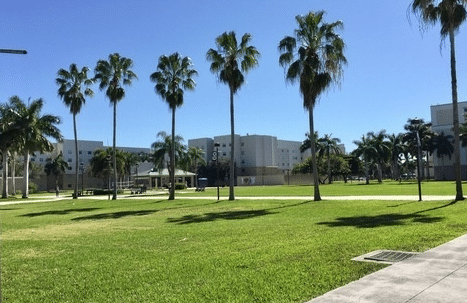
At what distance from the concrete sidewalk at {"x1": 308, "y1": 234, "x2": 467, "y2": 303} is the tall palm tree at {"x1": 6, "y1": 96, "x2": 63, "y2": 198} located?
49.7 m

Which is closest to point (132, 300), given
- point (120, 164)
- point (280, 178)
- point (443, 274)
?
point (443, 274)

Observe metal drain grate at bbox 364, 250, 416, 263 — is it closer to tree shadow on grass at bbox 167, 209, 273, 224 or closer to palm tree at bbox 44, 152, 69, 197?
tree shadow on grass at bbox 167, 209, 273, 224

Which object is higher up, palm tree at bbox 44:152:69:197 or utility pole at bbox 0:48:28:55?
palm tree at bbox 44:152:69:197

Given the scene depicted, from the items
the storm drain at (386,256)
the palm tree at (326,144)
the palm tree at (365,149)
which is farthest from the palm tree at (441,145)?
the storm drain at (386,256)

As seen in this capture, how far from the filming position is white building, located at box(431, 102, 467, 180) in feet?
328

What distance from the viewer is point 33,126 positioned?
164ft

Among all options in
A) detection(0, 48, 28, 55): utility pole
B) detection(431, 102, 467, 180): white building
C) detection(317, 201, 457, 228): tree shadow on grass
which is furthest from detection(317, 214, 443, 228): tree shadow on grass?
detection(431, 102, 467, 180): white building

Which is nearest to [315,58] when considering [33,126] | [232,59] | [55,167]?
[232,59]

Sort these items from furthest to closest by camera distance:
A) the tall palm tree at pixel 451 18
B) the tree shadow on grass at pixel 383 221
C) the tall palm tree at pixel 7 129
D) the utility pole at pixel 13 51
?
the tall palm tree at pixel 7 129
the tall palm tree at pixel 451 18
the tree shadow on grass at pixel 383 221
the utility pole at pixel 13 51

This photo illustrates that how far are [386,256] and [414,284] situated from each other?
2234mm

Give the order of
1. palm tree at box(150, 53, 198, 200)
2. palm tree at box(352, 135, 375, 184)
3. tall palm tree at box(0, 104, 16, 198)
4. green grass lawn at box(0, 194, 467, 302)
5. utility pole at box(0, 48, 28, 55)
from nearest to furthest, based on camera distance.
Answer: utility pole at box(0, 48, 28, 55) → green grass lawn at box(0, 194, 467, 302) → palm tree at box(150, 53, 198, 200) → tall palm tree at box(0, 104, 16, 198) → palm tree at box(352, 135, 375, 184)

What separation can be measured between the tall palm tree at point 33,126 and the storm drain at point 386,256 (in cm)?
4861

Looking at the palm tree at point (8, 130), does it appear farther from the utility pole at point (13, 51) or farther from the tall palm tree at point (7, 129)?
the utility pole at point (13, 51)

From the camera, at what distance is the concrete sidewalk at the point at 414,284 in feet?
17.2
